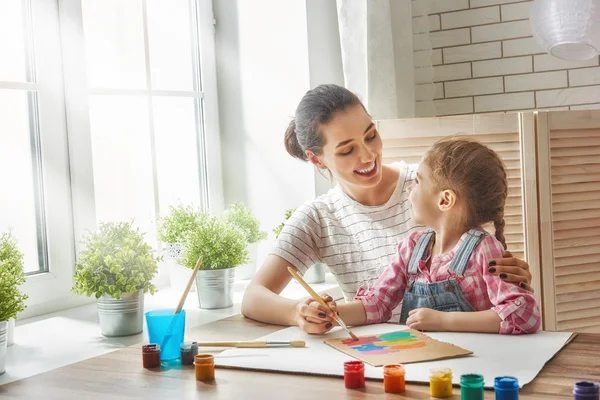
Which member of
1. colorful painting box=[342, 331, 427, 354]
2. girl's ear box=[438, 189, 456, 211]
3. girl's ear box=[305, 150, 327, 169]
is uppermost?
girl's ear box=[305, 150, 327, 169]

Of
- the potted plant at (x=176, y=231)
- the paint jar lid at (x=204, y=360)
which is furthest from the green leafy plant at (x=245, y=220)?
the paint jar lid at (x=204, y=360)

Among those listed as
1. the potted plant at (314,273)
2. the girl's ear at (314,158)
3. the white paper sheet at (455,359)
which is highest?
the girl's ear at (314,158)

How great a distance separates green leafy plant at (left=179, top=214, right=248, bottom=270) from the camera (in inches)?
A: 98.6

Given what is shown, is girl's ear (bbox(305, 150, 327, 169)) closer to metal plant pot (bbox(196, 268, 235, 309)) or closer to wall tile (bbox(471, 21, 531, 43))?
metal plant pot (bbox(196, 268, 235, 309))

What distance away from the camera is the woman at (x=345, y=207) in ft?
7.44

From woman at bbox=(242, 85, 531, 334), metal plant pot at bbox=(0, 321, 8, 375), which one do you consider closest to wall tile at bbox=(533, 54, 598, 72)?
woman at bbox=(242, 85, 531, 334)

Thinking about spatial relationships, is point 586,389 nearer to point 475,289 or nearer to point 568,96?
point 475,289

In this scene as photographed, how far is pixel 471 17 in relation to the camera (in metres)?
3.33

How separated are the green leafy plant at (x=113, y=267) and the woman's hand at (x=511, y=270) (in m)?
0.93

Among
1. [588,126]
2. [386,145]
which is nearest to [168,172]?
[386,145]

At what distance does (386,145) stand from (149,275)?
1082 mm

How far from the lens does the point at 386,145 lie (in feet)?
9.30

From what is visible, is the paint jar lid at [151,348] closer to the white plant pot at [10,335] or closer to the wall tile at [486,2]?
the white plant pot at [10,335]

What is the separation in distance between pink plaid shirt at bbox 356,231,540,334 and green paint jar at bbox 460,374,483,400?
467mm
